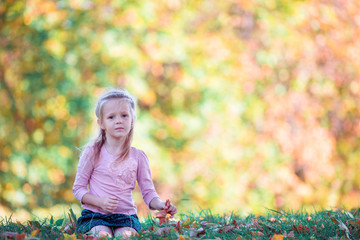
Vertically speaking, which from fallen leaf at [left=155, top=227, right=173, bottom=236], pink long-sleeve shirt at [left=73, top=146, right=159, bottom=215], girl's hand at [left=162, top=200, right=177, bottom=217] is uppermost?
pink long-sleeve shirt at [left=73, top=146, right=159, bottom=215]

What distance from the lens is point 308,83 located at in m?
6.23

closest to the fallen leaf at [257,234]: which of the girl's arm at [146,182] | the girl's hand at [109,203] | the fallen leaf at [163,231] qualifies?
the fallen leaf at [163,231]

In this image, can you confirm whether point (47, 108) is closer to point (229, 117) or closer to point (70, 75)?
point (70, 75)

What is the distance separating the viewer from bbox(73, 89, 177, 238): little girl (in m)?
2.44

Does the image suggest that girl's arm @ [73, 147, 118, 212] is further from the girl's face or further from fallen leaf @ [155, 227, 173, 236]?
fallen leaf @ [155, 227, 173, 236]

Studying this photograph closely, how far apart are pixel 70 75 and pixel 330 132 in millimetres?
3303

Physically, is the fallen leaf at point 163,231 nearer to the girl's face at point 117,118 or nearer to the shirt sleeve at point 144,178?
the shirt sleeve at point 144,178

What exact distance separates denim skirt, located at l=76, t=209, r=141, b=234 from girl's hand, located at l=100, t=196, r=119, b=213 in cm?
9

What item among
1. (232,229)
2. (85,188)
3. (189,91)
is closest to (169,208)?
(232,229)

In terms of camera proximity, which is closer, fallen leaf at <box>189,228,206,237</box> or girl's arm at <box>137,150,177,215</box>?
fallen leaf at <box>189,228,206,237</box>

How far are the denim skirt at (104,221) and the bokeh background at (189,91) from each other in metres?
2.50

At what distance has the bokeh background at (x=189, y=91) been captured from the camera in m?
5.16

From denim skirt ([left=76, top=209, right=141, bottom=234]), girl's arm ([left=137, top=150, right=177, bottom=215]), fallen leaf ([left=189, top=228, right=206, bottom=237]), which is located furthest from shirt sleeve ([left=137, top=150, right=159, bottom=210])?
fallen leaf ([left=189, top=228, right=206, bottom=237])

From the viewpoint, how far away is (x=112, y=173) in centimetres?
249
